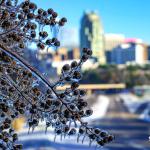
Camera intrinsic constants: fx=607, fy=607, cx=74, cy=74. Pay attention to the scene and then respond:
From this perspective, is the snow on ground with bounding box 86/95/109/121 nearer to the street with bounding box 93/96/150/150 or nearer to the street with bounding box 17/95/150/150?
the street with bounding box 93/96/150/150

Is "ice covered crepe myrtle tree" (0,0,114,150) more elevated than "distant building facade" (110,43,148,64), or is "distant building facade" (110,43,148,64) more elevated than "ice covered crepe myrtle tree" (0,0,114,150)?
"distant building facade" (110,43,148,64)

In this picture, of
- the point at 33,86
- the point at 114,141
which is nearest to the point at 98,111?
the point at 114,141

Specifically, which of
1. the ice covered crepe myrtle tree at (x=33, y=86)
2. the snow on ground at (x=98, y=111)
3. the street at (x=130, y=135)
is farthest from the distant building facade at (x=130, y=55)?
the ice covered crepe myrtle tree at (x=33, y=86)

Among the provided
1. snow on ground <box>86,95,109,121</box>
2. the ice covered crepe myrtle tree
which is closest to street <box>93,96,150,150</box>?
snow on ground <box>86,95,109,121</box>

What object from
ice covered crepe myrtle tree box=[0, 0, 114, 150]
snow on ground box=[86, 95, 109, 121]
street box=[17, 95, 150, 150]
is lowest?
ice covered crepe myrtle tree box=[0, 0, 114, 150]

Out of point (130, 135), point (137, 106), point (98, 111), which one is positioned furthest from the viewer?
point (137, 106)

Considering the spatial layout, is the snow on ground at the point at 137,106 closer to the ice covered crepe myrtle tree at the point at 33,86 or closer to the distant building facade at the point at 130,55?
the distant building facade at the point at 130,55

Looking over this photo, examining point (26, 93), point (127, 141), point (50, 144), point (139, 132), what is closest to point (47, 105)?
point (26, 93)

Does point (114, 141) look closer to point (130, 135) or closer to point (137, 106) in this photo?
point (130, 135)
